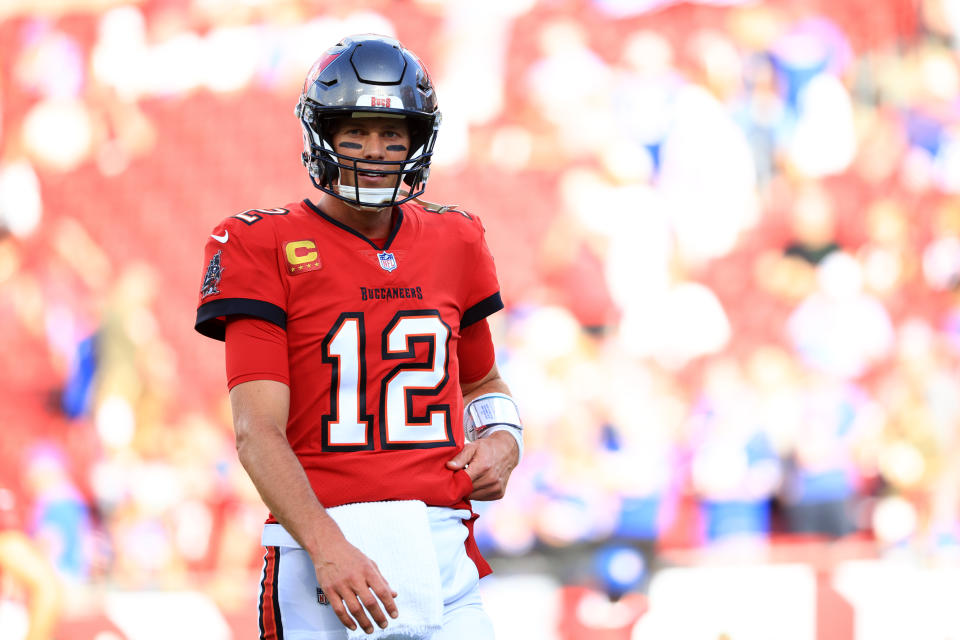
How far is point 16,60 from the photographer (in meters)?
4.17

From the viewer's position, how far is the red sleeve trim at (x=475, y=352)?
94.0 inches

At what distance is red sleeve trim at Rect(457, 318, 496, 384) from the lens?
7.84 ft

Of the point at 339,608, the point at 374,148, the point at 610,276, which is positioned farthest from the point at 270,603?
the point at 610,276

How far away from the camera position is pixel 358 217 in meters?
2.17

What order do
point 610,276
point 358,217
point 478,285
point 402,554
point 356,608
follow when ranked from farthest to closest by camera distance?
point 610,276
point 478,285
point 358,217
point 402,554
point 356,608

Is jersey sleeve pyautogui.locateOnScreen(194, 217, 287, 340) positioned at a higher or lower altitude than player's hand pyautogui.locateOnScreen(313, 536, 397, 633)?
higher

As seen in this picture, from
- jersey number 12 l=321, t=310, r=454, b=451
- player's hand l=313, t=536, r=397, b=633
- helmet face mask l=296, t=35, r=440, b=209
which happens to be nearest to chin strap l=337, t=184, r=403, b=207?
helmet face mask l=296, t=35, r=440, b=209

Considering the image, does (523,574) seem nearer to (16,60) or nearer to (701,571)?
(701,571)

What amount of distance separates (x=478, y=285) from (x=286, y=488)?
2.10ft

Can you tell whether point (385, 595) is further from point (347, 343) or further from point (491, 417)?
point (491, 417)

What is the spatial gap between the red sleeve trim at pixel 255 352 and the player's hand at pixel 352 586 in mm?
334

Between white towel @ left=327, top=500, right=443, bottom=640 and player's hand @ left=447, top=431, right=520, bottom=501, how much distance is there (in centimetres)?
18

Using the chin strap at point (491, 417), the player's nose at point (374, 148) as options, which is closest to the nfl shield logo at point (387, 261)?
the player's nose at point (374, 148)

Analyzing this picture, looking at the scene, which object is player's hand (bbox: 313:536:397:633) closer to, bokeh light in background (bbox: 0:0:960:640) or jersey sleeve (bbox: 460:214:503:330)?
jersey sleeve (bbox: 460:214:503:330)
